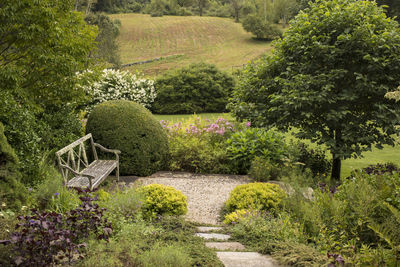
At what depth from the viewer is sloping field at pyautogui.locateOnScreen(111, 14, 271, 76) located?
38344 millimetres

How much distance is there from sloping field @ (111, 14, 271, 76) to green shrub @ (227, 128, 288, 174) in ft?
89.0

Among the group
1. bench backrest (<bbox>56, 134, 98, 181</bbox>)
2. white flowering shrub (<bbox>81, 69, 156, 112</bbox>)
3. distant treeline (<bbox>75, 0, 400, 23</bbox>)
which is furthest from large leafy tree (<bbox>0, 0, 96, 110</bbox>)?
distant treeline (<bbox>75, 0, 400, 23</bbox>)

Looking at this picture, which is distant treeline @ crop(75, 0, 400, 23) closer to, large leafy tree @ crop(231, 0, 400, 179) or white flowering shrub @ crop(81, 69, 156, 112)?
white flowering shrub @ crop(81, 69, 156, 112)

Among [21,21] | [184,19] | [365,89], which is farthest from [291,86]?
[184,19]

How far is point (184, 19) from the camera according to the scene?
50.3 metres

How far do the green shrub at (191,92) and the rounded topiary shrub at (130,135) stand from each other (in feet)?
33.5

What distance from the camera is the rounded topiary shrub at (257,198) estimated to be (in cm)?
536

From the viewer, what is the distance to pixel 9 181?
4176mm

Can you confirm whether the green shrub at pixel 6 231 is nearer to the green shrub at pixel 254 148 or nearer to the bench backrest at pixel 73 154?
the bench backrest at pixel 73 154

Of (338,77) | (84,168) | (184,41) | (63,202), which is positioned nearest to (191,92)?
(84,168)

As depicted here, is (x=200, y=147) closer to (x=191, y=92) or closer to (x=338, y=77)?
(x=338, y=77)

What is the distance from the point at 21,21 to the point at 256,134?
5.42m

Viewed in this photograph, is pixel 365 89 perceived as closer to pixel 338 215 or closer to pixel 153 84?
pixel 338 215

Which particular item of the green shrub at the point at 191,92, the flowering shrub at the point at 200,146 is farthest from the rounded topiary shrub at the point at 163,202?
the green shrub at the point at 191,92
